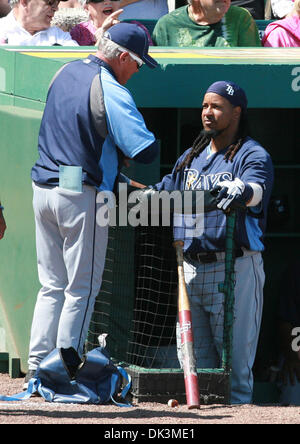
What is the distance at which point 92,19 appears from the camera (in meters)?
8.08

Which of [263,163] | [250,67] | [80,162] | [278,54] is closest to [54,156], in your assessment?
[80,162]

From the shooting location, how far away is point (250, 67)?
667 centimetres

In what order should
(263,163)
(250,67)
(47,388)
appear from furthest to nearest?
1. (250,67)
2. (263,163)
3. (47,388)

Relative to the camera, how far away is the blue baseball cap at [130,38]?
5.60 m

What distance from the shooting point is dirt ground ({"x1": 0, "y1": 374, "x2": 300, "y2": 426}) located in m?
4.77

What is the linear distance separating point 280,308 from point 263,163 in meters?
1.88

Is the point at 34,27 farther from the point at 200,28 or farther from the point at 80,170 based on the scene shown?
the point at 80,170

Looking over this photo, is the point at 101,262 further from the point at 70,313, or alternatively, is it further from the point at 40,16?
the point at 40,16

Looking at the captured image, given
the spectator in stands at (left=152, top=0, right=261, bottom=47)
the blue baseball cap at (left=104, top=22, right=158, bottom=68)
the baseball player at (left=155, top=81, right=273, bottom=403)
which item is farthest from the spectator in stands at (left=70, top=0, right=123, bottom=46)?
the blue baseball cap at (left=104, top=22, right=158, bottom=68)

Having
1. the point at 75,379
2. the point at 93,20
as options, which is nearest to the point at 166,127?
the point at 93,20

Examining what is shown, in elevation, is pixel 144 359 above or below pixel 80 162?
below

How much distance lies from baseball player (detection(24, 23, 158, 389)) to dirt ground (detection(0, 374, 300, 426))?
418 millimetres

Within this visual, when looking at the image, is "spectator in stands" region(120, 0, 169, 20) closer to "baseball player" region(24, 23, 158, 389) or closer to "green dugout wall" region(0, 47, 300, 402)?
"green dugout wall" region(0, 47, 300, 402)

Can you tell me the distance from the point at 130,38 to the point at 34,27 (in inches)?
92.5
